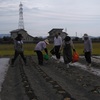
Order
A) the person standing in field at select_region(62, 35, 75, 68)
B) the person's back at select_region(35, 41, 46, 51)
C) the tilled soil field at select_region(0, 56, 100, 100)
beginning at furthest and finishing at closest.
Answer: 1. the person's back at select_region(35, 41, 46, 51)
2. the person standing in field at select_region(62, 35, 75, 68)
3. the tilled soil field at select_region(0, 56, 100, 100)

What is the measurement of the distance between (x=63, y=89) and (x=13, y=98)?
1737 millimetres

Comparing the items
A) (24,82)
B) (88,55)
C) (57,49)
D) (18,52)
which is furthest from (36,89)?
(57,49)

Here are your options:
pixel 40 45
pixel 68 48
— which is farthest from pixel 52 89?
pixel 40 45

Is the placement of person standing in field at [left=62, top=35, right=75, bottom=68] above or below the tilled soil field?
above

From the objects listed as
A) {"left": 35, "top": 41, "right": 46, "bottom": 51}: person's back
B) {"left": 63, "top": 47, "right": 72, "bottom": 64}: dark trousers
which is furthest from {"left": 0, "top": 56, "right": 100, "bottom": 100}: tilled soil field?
{"left": 35, "top": 41, "right": 46, "bottom": 51}: person's back

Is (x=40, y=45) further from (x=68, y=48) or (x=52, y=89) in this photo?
(x=52, y=89)

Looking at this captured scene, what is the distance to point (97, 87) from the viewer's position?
10.5 meters

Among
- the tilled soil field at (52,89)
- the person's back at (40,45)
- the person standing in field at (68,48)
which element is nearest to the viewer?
the tilled soil field at (52,89)

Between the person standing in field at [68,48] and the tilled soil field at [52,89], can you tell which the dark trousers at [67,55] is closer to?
the person standing in field at [68,48]

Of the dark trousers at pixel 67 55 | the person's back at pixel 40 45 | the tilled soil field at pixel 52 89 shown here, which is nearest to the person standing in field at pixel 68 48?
the dark trousers at pixel 67 55

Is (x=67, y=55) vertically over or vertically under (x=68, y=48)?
under

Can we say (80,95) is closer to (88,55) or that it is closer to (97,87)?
(97,87)

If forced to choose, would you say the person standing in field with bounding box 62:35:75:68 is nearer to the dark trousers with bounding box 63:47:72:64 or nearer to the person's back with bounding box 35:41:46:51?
the dark trousers with bounding box 63:47:72:64

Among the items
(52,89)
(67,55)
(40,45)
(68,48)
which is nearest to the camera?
(52,89)
